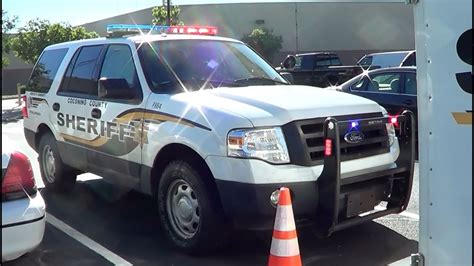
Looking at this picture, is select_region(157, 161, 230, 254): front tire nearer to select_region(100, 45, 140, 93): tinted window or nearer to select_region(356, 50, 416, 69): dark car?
select_region(100, 45, 140, 93): tinted window

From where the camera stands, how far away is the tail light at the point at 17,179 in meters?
3.42

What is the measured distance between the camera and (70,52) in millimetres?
6246

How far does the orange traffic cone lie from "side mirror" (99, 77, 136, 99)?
6.75 feet

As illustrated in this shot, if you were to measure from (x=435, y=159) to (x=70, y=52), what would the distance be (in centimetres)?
477

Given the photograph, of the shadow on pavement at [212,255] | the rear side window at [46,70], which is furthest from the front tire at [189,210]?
the rear side window at [46,70]

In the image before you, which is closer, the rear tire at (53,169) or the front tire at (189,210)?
the front tire at (189,210)

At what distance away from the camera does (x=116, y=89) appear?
191 inches

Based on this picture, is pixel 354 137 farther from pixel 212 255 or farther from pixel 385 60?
pixel 385 60

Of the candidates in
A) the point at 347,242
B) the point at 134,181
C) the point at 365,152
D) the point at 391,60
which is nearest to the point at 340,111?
the point at 365,152

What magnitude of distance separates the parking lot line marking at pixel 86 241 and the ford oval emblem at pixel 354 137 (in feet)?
6.59

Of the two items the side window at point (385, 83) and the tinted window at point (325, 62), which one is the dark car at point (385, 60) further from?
the side window at point (385, 83)

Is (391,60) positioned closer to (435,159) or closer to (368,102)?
(368,102)

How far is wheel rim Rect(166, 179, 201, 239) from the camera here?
14.1 feet

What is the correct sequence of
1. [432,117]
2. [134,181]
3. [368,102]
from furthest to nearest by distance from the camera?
[134,181] < [368,102] < [432,117]
